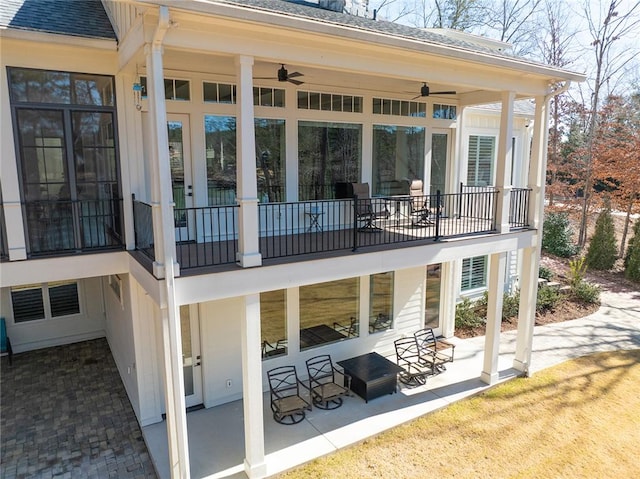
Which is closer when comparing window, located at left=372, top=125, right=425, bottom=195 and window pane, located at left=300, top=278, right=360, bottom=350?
window pane, located at left=300, top=278, right=360, bottom=350

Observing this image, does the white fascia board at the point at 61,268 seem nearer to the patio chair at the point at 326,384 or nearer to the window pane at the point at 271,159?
the window pane at the point at 271,159

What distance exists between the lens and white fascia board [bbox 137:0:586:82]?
4664 millimetres

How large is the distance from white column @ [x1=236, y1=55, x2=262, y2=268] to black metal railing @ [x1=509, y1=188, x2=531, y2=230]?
5740 mm

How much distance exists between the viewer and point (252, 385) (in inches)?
Result: 233

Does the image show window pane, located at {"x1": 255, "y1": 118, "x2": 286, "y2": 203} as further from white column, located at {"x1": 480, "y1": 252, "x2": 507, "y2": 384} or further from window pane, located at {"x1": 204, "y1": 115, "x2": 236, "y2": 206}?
white column, located at {"x1": 480, "y1": 252, "x2": 507, "y2": 384}

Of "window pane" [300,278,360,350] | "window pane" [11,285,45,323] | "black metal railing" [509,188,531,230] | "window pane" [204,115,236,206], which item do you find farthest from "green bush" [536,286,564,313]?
"window pane" [11,285,45,323]

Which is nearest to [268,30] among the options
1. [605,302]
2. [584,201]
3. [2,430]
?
[2,430]

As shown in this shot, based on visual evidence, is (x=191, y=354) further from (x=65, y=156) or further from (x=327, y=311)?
(x=65, y=156)

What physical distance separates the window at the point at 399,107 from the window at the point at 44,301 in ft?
27.8

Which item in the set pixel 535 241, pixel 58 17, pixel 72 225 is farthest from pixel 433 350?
pixel 58 17

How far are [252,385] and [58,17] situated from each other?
609cm

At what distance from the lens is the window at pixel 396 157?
32.3ft

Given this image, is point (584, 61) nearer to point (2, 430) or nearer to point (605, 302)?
point (605, 302)

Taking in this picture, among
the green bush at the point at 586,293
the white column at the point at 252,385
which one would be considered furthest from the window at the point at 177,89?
the green bush at the point at 586,293
